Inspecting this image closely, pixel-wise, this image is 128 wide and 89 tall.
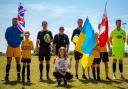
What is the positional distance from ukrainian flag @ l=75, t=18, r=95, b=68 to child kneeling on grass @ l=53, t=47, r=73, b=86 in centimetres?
76

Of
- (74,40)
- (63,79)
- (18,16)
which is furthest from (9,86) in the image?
(74,40)

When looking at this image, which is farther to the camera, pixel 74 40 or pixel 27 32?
pixel 74 40

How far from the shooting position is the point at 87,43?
11469 mm

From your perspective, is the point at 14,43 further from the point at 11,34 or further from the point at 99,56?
the point at 99,56

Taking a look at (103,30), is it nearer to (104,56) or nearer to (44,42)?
(104,56)

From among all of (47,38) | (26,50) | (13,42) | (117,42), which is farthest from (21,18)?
(117,42)

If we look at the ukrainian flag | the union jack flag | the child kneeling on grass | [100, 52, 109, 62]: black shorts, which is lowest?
the child kneeling on grass

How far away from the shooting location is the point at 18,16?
1237 centimetres

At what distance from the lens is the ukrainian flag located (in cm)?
1127

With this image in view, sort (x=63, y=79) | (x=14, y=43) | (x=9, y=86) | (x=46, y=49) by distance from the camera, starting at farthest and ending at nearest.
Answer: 1. (x=46, y=49)
2. (x=14, y=43)
3. (x=63, y=79)
4. (x=9, y=86)

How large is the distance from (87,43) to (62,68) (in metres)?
1.46

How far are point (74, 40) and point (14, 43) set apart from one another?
2838 mm

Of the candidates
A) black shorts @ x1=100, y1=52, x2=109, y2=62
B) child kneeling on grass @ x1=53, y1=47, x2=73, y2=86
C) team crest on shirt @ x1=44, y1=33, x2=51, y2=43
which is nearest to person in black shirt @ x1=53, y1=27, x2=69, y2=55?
team crest on shirt @ x1=44, y1=33, x2=51, y2=43

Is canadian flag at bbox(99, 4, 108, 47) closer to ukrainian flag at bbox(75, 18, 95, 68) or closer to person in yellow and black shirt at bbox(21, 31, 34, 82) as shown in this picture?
ukrainian flag at bbox(75, 18, 95, 68)
